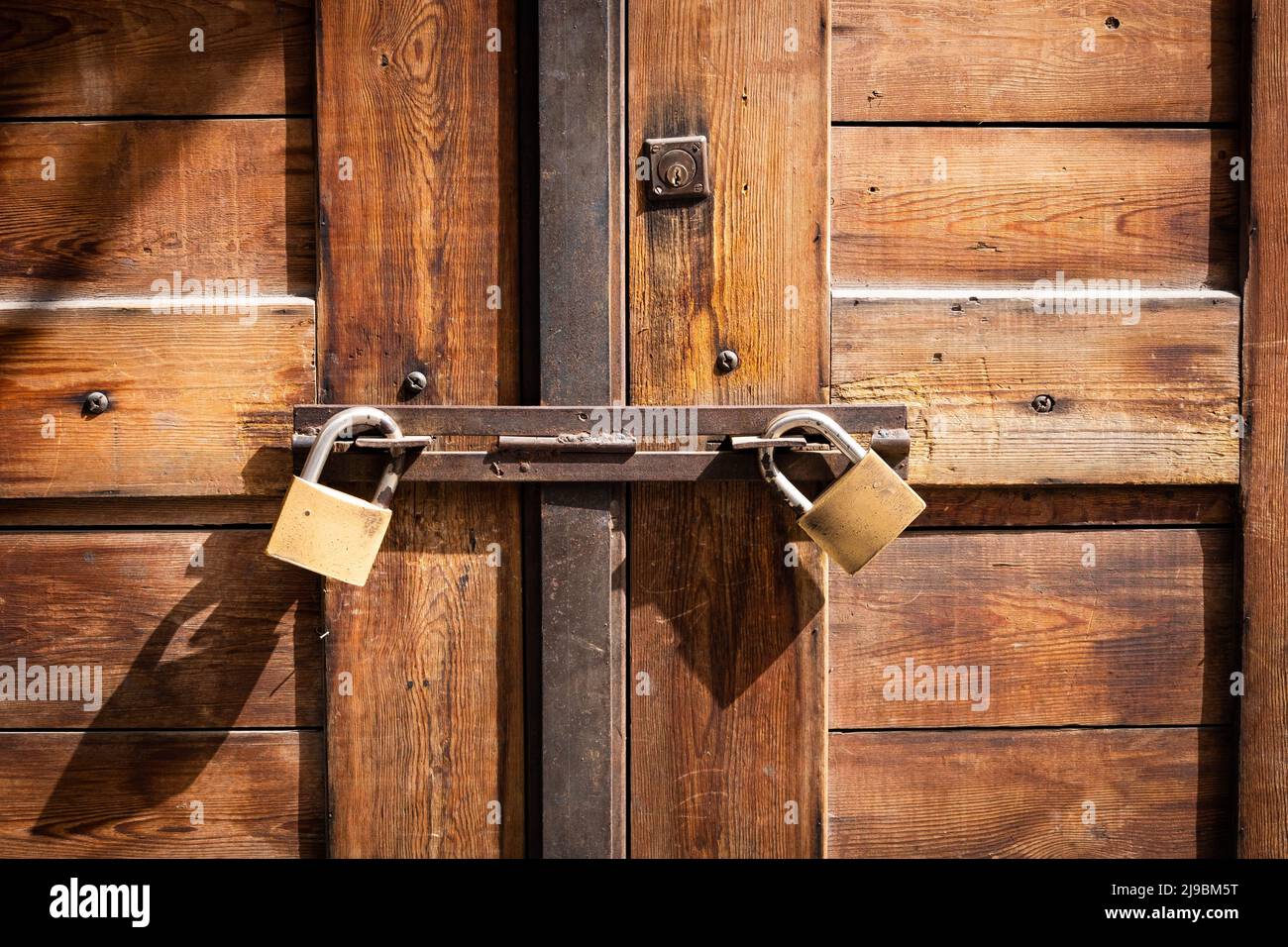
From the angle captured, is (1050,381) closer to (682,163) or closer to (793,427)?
(793,427)

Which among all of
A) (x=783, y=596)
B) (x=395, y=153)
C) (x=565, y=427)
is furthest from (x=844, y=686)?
(x=395, y=153)

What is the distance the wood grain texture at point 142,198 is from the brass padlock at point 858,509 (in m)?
0.64

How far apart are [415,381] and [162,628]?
0.39m

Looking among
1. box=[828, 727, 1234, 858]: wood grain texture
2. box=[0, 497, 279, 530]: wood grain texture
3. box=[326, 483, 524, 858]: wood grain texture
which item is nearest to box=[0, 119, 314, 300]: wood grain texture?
box=[0, 497, 279, 530]: wood grain texture

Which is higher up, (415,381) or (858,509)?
(415,381)

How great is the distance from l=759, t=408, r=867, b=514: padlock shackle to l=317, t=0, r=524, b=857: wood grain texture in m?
0.28

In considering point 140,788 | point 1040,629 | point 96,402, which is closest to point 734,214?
point 1040,629

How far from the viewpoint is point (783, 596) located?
0.83 meters

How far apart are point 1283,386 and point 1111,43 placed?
0.42 metres

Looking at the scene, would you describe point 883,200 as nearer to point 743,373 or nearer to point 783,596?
point 743,373

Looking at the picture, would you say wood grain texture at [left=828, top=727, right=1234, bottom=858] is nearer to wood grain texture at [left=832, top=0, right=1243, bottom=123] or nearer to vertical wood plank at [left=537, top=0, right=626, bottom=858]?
vertical wood plank at [left=537, top=0, right=626, bottom=858]

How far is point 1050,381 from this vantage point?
32.5 inches

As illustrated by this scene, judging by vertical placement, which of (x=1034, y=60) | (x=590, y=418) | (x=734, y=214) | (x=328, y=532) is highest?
(x=1034, y=60)

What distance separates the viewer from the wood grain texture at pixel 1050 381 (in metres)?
0.82
